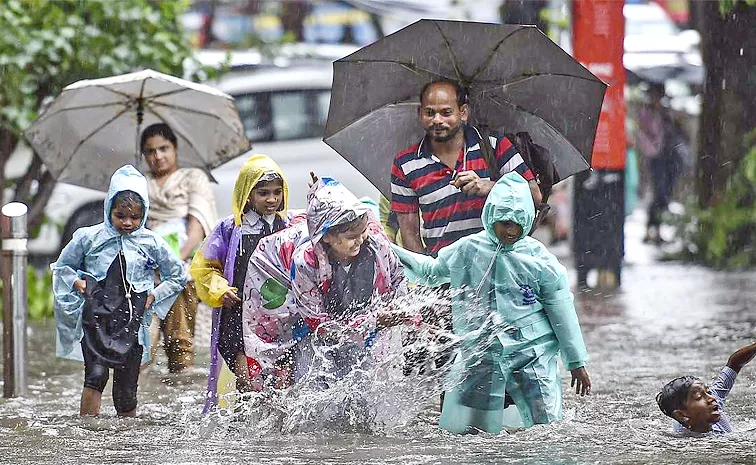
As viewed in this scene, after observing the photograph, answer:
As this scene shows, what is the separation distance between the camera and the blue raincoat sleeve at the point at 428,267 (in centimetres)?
660

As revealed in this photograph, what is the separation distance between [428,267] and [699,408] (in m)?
1.29

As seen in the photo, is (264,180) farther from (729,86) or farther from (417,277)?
(729,86)

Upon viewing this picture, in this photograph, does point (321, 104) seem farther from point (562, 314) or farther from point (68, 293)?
point (562, 314)

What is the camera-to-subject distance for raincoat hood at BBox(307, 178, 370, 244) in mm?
6418

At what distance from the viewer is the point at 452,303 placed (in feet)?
21.7

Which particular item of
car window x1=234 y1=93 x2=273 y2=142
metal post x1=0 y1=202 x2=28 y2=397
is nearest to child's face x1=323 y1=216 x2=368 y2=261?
metal post x1=0 y1=202 x2=28 y2=397

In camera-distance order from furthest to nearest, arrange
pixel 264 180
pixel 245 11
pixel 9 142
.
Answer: pixel 245 11 < pixel 9 142 < pixel 264 180

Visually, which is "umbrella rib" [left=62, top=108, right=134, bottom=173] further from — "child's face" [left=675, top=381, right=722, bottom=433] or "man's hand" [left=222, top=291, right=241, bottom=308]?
"child's face" [left=675, top=381, right=722, bottom=433]

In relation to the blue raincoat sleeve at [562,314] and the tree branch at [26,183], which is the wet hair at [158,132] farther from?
the tree branch at [26,183]

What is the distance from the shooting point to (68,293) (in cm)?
730

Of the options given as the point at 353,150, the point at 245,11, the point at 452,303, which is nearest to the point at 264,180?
the point at 353,150

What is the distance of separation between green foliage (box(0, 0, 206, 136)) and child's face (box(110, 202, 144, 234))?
4226 mm

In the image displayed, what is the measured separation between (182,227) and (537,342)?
323 cm

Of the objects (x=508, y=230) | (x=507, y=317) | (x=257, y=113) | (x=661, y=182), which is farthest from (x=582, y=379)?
(x=661, y=182)
